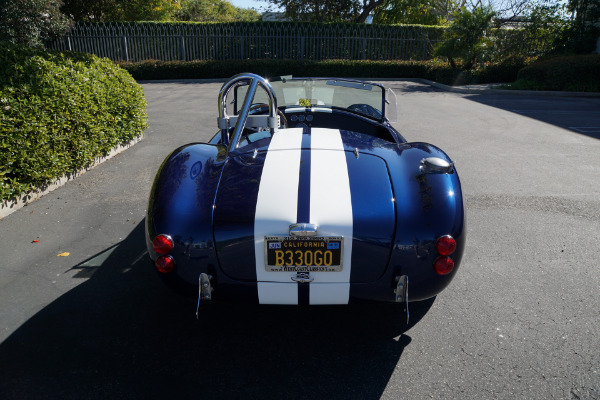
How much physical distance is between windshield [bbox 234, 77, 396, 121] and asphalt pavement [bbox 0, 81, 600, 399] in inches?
62.3

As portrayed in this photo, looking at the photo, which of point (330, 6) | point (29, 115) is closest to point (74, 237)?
point (29, 115)

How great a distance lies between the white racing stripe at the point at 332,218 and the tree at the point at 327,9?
2502cm

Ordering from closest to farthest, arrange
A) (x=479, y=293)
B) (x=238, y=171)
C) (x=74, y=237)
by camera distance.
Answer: (x=238, y=171) → (x=479, y=293) → (x=74, y=237)

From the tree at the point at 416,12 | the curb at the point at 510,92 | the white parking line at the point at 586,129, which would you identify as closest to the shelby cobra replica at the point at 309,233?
the white parking line at the point at 586,129

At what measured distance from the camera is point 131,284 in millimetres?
3398

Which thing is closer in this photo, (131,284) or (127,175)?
(131,284)

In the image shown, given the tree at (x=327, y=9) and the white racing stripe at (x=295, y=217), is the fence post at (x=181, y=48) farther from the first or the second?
the white racing stripe at (x=295, y=217)

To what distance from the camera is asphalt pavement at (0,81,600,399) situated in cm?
239

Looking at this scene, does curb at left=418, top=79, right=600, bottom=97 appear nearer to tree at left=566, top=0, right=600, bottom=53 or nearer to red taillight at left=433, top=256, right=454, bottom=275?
tree at left=566, top=0, right=600, bottom=53

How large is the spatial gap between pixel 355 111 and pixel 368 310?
220cm

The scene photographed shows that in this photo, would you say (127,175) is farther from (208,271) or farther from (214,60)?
(214,60)

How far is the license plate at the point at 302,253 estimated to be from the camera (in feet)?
7.79

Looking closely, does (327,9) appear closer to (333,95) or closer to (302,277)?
(333,95)

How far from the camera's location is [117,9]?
78.8ft
